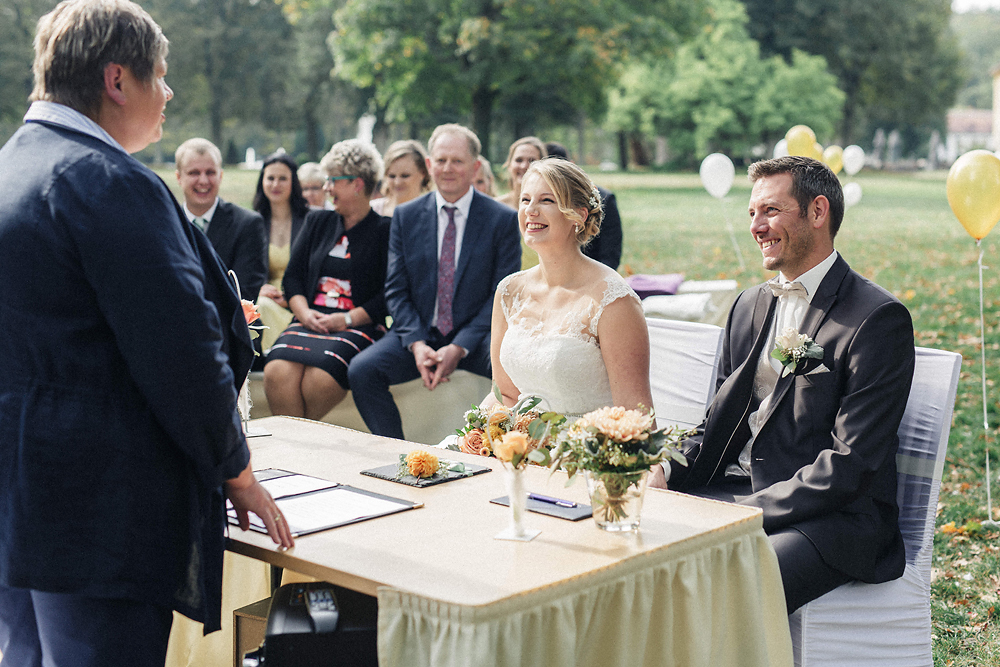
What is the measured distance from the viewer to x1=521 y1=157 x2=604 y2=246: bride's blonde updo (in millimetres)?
3684

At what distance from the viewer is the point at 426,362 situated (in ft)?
18.2

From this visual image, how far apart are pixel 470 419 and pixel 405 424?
3.03 m

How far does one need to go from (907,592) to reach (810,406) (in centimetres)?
66

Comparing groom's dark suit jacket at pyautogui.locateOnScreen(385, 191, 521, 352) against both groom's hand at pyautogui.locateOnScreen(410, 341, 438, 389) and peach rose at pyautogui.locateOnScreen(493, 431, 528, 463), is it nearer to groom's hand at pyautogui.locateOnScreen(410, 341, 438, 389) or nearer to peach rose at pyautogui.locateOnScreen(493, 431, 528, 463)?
groom's hand at pyautogui.locateOnScreen(410, 341, 438, 389)

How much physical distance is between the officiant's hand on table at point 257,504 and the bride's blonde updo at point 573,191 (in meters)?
1.86

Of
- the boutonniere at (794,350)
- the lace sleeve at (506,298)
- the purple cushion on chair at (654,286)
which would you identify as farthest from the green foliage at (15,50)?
the boutonniere at (794,350)

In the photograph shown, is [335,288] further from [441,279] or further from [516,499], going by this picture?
[516,499]

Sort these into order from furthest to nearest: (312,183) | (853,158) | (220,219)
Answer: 1. (853,158)
2. (312,183)
3. (220,219)

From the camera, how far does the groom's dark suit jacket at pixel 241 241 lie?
246 inches

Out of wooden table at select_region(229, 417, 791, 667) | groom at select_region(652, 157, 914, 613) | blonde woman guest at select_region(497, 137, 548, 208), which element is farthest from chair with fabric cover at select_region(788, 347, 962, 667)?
blonde woman guest at select_region(497, 137, 548, 208)

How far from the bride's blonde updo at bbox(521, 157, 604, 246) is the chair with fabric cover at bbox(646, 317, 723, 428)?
1.75ft

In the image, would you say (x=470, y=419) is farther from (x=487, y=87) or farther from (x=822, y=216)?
(x=487, y=87)

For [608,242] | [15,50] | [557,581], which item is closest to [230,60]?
[15,50]

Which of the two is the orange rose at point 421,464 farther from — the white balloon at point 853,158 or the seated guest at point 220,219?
the white balloon at point 853,158
